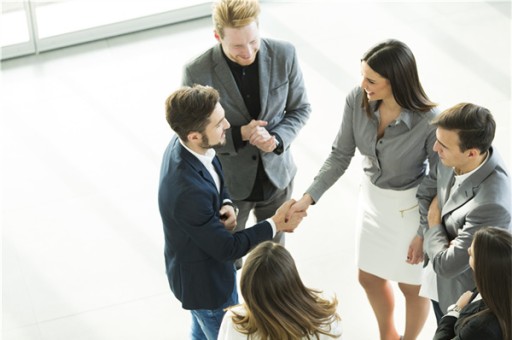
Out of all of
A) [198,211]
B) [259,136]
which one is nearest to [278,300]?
[198,211]

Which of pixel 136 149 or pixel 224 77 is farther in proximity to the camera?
pixel 136 149

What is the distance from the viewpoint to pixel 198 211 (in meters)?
3.48

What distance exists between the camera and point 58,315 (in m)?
4.92

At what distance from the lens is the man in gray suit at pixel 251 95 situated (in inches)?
159

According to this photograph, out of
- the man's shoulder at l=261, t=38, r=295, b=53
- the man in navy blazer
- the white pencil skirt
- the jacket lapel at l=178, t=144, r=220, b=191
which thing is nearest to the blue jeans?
the man in navy blazer

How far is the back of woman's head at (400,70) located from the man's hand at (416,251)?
1.98ft

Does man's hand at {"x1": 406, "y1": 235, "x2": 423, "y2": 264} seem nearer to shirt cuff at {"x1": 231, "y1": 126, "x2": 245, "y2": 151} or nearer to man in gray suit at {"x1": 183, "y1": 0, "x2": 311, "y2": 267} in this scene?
man in gray suit at {"x1": 183, "y1": 0, "x2": 311, "y2": 267}

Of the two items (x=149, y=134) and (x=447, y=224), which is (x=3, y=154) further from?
(x=447, y=224)

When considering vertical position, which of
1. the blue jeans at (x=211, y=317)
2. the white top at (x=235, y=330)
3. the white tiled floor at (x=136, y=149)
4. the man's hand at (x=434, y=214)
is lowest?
the white tiled floor at (x=136, y=149)

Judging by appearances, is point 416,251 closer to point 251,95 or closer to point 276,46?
point 251,95

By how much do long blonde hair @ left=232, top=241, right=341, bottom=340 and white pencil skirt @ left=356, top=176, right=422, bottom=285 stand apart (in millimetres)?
1148

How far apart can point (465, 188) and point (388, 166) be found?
1.70 ft

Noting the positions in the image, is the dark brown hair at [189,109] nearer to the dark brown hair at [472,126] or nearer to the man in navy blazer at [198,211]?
the man in navy blazer at [198,211]

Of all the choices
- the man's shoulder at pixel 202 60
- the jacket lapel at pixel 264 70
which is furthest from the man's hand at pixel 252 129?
the man's shoulder at pixel 202 60
